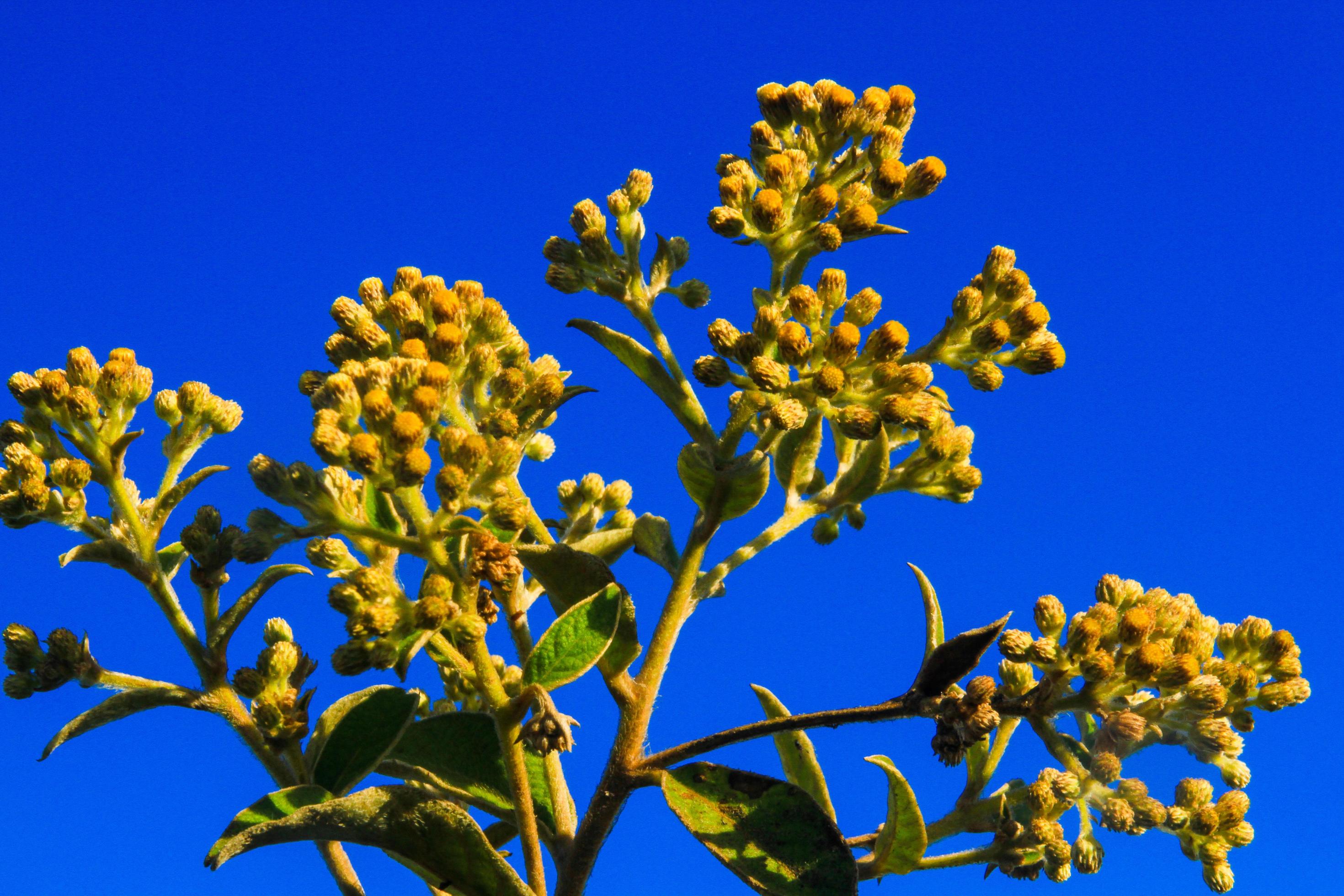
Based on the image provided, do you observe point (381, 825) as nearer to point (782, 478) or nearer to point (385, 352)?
point (385, 352)

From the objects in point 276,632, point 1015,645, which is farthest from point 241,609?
point 1015,645

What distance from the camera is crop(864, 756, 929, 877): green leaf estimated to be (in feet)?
11.3

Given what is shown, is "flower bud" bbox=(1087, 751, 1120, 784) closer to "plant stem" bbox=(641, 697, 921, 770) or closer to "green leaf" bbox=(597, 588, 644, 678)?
"plant stem" bbox=(641, 697, 921, 770)

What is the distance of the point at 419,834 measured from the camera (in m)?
3.23

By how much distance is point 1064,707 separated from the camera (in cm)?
323

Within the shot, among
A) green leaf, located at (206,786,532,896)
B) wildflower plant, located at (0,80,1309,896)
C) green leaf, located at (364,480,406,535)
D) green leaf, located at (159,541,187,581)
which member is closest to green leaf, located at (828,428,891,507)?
wildflower plant, located at (0,80,1309,896)

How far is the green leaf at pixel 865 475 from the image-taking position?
3812 mm

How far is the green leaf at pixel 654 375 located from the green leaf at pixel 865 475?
1.64 ft

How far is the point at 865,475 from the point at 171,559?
7.24 ft

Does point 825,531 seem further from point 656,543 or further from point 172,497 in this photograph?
point 172,497

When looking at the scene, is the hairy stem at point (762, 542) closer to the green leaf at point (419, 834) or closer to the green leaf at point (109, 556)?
the green leaf at point (419, 834)

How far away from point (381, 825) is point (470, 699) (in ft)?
2.72

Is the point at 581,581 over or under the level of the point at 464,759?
over

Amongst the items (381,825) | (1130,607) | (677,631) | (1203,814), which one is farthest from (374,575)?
(1203,814)
